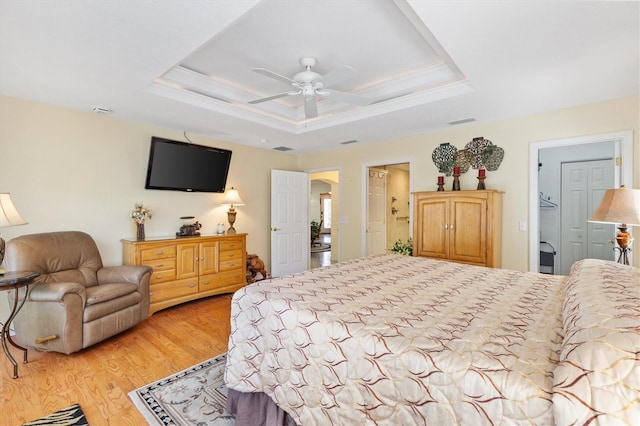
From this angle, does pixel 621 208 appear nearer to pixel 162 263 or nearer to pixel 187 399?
pixel 187 399

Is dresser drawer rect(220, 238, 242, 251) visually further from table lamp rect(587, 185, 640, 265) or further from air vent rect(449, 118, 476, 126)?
table lamp rect(587, 185, 640, 265)

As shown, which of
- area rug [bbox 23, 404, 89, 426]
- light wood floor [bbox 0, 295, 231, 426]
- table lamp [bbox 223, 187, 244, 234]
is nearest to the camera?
area rug [bbox 23, 404, 89, 426]

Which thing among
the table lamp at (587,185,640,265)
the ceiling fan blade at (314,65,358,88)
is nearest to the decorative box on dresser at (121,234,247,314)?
the ceiling fan blade at (314,65,358,88)

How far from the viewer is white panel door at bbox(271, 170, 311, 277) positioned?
547 cm

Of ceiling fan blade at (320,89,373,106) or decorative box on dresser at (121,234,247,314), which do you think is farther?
decorative box on dresser at (121,234,247,314)

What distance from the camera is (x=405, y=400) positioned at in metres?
1.09

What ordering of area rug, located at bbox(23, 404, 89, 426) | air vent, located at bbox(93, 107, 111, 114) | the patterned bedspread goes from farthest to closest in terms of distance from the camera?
1. air vent, located at bbox(93, 107, 111, 114)
2. area rug, located at bbox(23, 404, 89, 426)
3. the patterned bedspread

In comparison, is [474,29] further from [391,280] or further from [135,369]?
[135,369]

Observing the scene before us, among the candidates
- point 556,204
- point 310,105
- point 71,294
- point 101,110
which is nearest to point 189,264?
point 71,294

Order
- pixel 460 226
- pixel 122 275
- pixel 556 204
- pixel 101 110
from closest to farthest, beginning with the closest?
pixel 122 275, pixel 101 110, pixel 460 226, pixel 556 204

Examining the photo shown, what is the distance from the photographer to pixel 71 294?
2.53m

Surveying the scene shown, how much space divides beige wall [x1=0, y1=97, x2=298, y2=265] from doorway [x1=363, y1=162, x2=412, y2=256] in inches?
111

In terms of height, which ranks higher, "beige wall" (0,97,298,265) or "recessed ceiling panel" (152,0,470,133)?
"recessed ceiling panel" (152,0,470,133)

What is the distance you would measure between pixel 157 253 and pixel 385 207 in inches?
170
